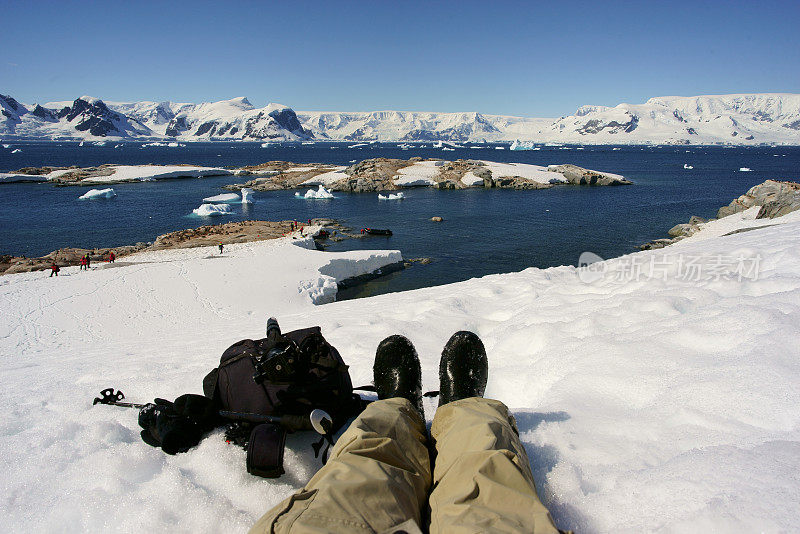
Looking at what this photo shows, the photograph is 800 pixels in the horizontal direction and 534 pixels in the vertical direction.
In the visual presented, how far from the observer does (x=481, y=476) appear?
1924mm

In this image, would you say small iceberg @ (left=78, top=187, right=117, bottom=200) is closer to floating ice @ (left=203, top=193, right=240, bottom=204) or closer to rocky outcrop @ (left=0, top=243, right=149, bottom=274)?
floating ice @ (left=203, top=193, right=240, bottom=204)

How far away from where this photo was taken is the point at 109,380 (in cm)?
439

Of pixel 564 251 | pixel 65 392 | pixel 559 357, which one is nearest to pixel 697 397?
pixel 559 357

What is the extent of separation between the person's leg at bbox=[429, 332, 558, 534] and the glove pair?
1771mm

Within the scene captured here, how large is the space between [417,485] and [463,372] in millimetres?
1386

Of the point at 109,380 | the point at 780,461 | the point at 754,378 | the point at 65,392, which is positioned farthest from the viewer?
the point at 109,380

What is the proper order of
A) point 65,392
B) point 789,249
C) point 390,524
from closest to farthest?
1. point 390,524
2. point 65,392
3. point 789,249

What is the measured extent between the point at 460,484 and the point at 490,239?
28641mm

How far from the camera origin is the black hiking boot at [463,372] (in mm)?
3342

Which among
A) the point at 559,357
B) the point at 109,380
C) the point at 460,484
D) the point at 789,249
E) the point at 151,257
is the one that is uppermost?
the point at 789,249

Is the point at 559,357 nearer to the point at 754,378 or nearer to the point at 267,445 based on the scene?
the point at 754,378

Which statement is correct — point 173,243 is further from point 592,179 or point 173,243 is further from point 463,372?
point 592,179

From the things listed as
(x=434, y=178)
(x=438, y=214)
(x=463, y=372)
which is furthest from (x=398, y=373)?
(x=434, y=178)

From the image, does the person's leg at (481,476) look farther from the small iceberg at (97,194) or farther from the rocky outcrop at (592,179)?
the rocky outcrop at (592,179)
